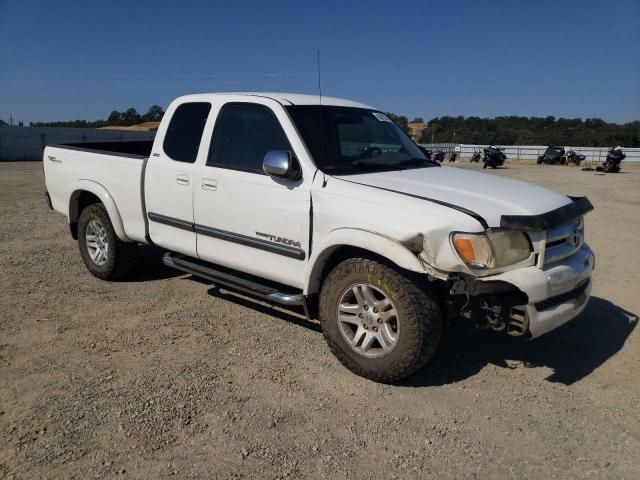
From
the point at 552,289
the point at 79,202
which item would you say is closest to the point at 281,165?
the point at 552,289

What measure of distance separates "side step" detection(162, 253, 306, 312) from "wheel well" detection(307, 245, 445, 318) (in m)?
0.11

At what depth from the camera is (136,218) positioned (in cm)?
532

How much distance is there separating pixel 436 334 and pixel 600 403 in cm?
120

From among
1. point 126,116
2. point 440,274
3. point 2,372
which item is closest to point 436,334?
point 440,274

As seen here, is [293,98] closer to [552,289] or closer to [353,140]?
[353,140]

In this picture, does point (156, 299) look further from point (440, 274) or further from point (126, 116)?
point (126, 116)

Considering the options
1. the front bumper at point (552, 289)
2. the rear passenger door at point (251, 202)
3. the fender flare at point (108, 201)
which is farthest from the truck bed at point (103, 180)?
the front bumper at point (552, 289)

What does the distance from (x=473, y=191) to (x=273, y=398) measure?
199 cm

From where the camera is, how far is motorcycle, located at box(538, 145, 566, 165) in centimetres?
3853

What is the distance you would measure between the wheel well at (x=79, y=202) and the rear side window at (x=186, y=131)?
149 centimetres

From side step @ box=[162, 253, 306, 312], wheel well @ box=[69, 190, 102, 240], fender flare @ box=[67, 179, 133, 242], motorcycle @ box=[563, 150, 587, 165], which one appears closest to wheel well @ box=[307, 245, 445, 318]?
side step @ box=[162, 253, 306, 312]

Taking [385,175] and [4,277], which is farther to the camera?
[4,277]

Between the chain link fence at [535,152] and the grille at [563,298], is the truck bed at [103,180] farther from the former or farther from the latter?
the chain link fence at [535,152]

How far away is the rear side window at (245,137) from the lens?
4355 millimetres
